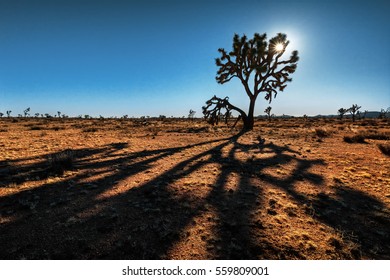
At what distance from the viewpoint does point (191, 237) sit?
11.3 ft

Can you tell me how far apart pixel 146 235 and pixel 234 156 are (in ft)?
21.8

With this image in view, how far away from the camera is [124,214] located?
4.10m

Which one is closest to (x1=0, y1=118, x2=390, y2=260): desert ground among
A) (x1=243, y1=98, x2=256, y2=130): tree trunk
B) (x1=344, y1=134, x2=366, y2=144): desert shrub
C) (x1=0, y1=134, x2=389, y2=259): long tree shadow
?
(x1=0, y1=134, x2=389, y2=259): long tree shadow

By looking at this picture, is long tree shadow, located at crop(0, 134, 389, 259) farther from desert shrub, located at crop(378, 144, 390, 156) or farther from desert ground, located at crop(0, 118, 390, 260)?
desert shrub, located at crop(378, 144, 390, 156)

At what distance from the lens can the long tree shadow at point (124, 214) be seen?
123 inches

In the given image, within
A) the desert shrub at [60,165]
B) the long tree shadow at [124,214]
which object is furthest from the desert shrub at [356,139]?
the desert shrub at [60,165]

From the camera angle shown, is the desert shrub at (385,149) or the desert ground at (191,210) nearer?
the desert ground at (191,210)

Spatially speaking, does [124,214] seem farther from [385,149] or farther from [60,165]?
[385,149]

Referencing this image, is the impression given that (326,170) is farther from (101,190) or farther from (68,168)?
(68,168)

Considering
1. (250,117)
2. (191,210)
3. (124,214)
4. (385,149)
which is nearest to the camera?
(124,214)

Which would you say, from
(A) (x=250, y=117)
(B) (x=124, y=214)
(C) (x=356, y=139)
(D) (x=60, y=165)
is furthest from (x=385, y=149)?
(D) (x=60, y=165)

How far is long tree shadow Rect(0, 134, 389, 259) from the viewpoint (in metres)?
3.12

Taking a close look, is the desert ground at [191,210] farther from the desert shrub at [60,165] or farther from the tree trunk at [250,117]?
the tree trunk at [250,117]
